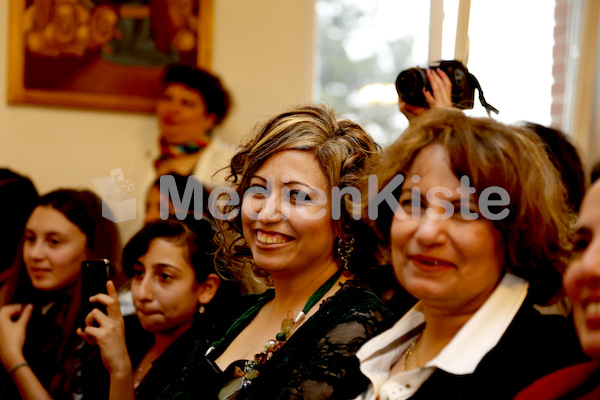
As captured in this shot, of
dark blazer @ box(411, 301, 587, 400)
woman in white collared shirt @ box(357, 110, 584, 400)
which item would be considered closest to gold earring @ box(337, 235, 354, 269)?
woman in white collared shirt @ box(357, 110, 584, 400)

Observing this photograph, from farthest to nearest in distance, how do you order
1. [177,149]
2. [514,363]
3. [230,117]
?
[230,117], [177,149], [514,363]

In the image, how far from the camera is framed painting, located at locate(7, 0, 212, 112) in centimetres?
338

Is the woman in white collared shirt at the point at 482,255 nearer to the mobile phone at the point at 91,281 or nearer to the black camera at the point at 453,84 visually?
the black camera at the point at 453,84

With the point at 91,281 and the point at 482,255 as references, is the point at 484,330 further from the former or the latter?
the point at 91,281

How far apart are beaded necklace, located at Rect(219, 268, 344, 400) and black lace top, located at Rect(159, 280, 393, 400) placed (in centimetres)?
2

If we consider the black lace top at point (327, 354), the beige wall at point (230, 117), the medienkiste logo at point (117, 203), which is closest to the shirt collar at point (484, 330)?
the black lace top at point (327, 354)

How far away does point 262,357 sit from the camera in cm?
145

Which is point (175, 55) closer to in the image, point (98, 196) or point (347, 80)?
point (347, 80)

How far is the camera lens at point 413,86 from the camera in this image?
1.56 m

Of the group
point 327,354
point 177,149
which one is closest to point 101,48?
point 177,149

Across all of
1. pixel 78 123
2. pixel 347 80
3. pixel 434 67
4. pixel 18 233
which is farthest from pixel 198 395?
pixel 347 80

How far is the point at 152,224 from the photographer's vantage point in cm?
195

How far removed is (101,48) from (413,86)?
2.39 m

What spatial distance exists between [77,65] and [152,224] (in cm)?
186
